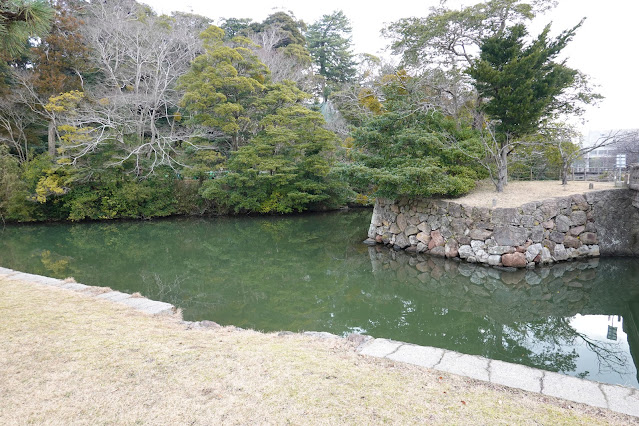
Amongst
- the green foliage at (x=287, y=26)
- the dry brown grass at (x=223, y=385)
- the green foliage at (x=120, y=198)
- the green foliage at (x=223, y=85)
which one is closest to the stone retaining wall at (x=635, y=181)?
the dry brown grass at (x=223, y=385)

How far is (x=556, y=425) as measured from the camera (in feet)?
7.08

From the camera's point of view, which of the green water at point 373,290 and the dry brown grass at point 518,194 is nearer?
the green water at point 373,290

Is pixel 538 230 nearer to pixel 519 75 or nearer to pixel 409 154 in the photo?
pixel 409 154

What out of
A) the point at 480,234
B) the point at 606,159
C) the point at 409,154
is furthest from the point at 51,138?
the point at 606,159

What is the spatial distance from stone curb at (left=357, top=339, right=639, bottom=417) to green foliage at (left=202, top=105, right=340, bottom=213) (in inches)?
487

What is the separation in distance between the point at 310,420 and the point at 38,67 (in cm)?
1813

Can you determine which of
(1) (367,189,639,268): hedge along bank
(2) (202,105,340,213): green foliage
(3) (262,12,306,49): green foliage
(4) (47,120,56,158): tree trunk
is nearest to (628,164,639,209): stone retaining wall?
(1) (367,189,639,268): hedge along bank

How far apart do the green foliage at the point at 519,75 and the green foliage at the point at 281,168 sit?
6.80 m

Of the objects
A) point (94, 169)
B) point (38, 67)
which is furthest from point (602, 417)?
point (38, 67)

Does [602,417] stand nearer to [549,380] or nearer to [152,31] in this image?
[549,380]

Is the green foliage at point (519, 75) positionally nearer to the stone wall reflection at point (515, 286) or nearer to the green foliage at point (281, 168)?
the stone wall reflection at point (515, 286)

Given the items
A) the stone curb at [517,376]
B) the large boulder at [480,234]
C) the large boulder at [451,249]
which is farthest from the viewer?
the large boulder at [451,249]

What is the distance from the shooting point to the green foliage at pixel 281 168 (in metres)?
15.0

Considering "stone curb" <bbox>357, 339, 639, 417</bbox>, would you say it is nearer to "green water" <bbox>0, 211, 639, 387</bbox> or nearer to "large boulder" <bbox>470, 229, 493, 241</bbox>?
"green water" <bbox>0, 211, 639, 387</bbox>
